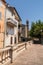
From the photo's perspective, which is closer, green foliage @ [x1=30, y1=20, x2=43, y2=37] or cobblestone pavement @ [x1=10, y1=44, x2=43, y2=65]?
cobblestone pavement @ [x1=10, y1=44, x2=43, y2=65]

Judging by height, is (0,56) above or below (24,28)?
below

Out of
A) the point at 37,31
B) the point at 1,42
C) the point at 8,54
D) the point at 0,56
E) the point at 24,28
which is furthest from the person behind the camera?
the point at 24,28

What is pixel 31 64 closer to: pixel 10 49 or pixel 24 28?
pixel 10 49

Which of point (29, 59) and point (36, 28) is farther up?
point (36, 28)

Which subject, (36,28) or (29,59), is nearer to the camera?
(29,59)

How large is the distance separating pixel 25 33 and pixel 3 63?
72.1 meters

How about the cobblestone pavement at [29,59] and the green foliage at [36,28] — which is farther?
the green foliage at [36,28]

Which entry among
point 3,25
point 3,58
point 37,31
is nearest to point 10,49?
point 3,58

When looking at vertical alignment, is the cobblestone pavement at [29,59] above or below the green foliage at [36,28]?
below

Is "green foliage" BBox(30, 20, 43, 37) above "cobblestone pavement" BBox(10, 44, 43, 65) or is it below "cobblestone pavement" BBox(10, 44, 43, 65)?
above

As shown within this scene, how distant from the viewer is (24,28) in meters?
79.8

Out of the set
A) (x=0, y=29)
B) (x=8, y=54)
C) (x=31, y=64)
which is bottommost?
(x=31, y=64)

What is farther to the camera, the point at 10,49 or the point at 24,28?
the point at 24,28

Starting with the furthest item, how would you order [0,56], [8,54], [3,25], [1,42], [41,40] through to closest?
[41,40], [3,25], [1,42], [8,54], [0,56]
